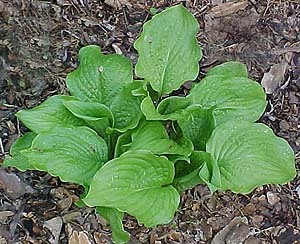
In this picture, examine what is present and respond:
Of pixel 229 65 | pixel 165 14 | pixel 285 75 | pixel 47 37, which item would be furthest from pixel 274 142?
pixel 47 37

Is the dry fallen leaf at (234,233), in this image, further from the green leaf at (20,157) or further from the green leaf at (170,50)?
the green leaf at (20,157)

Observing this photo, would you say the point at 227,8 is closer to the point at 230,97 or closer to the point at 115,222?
the point at 230,97

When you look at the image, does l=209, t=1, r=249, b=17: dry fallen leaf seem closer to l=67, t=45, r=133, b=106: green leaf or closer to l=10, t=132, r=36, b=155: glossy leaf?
l=67, t=45, r=133, b=106: green leaf

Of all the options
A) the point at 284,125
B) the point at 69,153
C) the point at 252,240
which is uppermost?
the point at 69,153

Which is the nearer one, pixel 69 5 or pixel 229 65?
pixel 229 65

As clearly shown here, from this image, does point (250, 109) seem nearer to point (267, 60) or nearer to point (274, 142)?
point (274, 142)

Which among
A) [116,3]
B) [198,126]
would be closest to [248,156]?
[198,126]
